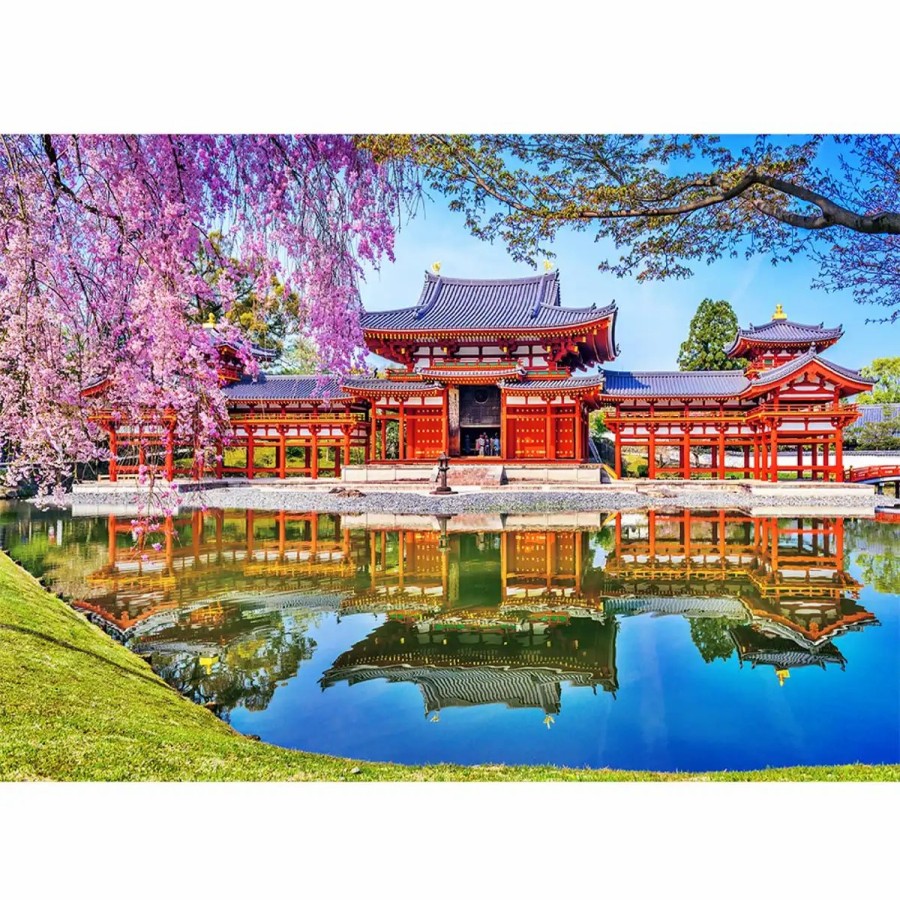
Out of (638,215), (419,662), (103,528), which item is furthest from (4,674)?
(103,528)

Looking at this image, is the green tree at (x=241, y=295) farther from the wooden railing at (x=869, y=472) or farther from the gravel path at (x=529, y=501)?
the wooden railing at (x=869, y=472)

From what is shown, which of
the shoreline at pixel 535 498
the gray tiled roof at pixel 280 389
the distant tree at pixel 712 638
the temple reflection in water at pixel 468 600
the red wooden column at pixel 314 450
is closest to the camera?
the temple reflection in water at pixel 468 600

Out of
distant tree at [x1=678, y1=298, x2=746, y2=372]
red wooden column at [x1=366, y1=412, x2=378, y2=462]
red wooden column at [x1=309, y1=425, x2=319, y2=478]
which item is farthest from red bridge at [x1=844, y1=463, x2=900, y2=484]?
red wooden column at [x1=309, y1=425, x2=319, y2=478]

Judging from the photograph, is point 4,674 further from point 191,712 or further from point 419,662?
point 419,662

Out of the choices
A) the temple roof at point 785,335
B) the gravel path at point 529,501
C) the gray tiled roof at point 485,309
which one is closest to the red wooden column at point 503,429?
the gray tiled roof at point 485,309

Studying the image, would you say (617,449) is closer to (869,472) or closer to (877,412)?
(869,472)

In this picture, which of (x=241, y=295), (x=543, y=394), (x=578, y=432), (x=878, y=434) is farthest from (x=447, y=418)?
(x=878, y=434)

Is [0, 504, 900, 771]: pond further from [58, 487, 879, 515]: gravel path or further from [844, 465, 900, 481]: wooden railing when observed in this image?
[844, 465, 900, 481]: wooden railing
